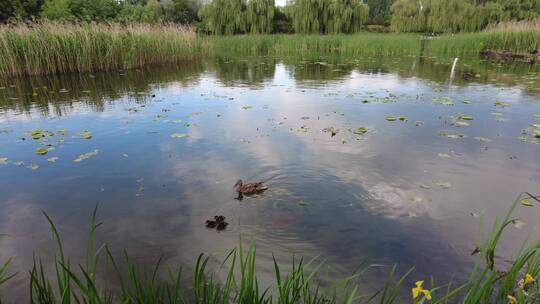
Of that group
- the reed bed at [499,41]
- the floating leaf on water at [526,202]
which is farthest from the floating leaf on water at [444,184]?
the reed bed at [499,41]

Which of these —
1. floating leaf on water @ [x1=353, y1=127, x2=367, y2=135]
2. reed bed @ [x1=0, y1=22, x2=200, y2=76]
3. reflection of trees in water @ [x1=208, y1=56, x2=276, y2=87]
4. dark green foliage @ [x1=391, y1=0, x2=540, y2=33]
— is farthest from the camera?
dark green foliage @ [x1=391, y1=0, x2=540, y2=33]

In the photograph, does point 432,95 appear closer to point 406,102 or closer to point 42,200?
point 406,102

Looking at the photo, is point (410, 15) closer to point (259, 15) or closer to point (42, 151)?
point (259, 15)

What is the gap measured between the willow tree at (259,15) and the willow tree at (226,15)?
1.67 ft

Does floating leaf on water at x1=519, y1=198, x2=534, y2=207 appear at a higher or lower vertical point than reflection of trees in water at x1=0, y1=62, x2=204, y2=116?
lower

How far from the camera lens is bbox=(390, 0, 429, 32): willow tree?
29417 millimetres

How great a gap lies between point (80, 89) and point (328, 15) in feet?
66.5

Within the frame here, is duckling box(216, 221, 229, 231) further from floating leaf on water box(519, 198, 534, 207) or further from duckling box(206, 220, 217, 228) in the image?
floating leaf on water box(519, 198, 534, 207)

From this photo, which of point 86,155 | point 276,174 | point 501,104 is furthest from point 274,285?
point 501,104

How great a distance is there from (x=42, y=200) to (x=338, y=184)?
11.7 ft

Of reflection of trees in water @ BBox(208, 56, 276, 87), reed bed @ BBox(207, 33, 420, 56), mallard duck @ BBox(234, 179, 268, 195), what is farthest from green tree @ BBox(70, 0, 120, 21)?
mallard duck @ BBox(234, 179, 268, 195)

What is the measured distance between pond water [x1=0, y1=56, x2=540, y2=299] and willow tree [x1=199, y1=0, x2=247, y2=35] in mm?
18563

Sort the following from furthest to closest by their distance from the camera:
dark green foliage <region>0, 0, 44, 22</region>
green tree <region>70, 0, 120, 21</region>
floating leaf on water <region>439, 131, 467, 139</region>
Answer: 1. green tree <region>70, 0, 120, 21</region>
2. dark green foliage <region>0, 0, 44, 22</region>
3. floating leaf on water <region>439, 131, 467, 139</region>

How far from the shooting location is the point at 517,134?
20.1 ft
